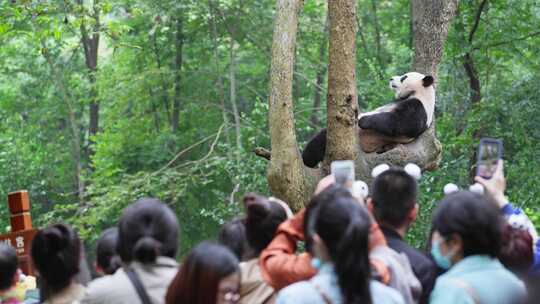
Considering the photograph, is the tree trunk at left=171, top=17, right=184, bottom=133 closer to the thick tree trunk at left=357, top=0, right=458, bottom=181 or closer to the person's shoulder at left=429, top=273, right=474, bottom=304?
the thick tree trunk at left=357, top=0, right=458, bottom=181

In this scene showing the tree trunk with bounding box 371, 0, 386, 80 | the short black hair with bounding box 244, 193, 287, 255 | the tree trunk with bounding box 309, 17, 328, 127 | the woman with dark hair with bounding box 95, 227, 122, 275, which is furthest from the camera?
the tree trunk with bounding box 371, 0, 386, 80

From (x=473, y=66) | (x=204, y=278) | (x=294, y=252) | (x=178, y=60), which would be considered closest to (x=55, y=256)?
(x=204, y=278)

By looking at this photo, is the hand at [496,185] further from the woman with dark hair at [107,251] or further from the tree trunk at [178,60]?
the tree trunk at [178,60]

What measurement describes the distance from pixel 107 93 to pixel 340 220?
15791mm

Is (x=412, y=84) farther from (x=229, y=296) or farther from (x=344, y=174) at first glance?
(x=229, y=296)

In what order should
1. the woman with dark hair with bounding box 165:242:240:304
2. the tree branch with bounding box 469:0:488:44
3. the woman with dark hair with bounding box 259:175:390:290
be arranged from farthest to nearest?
the tree branch with bounding box 469:0:488:44, the woman with dark hair with bounding box 259:175:390:290, the woman with dark hair with bounding box 165:242:240:304

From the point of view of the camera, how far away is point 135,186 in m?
16.0

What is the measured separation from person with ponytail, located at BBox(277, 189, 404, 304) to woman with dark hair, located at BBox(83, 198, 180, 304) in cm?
63

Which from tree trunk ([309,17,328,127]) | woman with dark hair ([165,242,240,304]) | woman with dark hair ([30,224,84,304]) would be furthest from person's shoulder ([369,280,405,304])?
tree trunk ([309,17,328,127])

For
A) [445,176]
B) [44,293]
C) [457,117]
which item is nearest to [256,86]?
[457,117]

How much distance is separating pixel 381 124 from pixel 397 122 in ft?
0.56

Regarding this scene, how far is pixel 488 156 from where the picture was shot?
4.12 meters

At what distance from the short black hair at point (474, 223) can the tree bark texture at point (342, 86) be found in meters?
3.78

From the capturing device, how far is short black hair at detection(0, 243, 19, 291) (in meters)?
4.11
